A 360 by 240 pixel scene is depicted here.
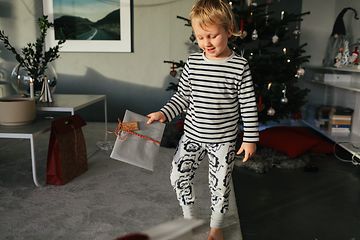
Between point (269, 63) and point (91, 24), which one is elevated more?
point (91, 24)

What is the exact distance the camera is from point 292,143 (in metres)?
2.46

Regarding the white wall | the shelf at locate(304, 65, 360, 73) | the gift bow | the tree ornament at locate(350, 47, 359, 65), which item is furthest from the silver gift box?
the white wall

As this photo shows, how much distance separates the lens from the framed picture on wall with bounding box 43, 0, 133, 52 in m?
3.33

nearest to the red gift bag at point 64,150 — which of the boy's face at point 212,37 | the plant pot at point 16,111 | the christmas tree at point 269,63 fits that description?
the plant pot at point 16,111

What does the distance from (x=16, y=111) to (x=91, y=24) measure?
179 cm

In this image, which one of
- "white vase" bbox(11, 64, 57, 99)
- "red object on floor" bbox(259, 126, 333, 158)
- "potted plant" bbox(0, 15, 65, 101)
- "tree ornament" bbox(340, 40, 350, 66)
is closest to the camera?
"potted plant" bbox(0, 15, 65, 101)

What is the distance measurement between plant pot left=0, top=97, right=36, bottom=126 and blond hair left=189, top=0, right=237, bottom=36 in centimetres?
118

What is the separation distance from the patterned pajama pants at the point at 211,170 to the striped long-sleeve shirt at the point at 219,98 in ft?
0.14

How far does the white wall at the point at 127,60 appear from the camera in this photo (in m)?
3.35

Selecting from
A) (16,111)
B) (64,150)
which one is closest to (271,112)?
(64,150)

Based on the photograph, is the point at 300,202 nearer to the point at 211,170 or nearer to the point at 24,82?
the point at 211,170

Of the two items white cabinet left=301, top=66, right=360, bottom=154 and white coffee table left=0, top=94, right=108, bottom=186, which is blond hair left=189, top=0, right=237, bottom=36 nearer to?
white coffee table left=0, top=94, right=108, bottom=186

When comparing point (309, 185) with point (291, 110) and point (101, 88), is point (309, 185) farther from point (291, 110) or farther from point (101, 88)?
Result: point (101, 88)

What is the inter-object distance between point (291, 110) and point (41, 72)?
1738mm
